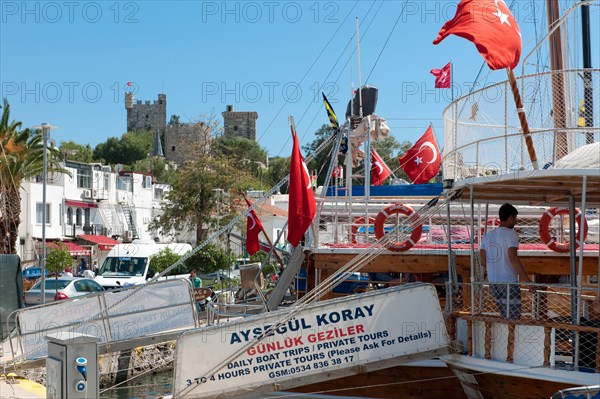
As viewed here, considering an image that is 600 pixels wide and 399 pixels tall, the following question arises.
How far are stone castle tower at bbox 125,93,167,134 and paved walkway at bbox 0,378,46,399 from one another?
17073 cm

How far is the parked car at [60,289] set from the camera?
2447cm

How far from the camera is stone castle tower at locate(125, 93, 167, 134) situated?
603 feet

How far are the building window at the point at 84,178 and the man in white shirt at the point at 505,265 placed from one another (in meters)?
50.3

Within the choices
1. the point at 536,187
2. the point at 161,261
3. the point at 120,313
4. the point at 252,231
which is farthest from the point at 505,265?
the point at 161,261

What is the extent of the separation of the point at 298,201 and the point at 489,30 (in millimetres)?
4430

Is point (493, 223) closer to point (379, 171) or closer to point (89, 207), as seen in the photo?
point (379, 171)

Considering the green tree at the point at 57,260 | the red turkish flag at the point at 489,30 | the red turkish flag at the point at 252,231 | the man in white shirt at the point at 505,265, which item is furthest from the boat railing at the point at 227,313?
the green tree at the point at 57,260

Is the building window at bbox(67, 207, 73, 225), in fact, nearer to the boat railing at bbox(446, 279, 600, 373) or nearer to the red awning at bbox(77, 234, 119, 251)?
the red awning at bbox(77, 234, 119, 251)

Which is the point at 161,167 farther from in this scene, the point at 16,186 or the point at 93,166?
the point at 16,186

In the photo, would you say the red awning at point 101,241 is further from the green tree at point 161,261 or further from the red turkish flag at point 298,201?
the red turkish flag at point 298,201

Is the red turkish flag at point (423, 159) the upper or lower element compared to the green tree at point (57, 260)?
upper

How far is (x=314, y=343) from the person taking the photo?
38.0ft

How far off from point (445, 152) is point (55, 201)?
4570 centimetres

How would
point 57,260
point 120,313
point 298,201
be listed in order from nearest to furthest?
point 298,201 → point 120,313 → point 57,260
